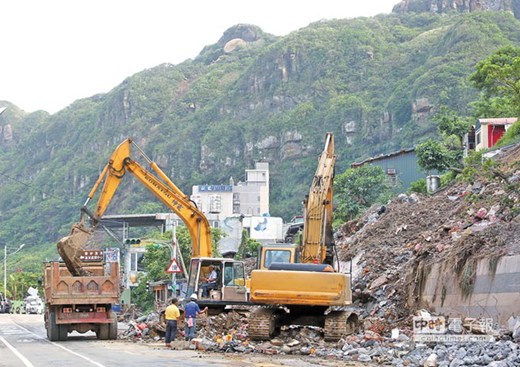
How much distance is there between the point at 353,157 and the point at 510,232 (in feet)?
527

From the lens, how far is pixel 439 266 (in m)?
28.4

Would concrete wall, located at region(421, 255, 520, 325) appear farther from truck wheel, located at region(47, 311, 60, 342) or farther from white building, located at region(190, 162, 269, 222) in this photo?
white building, located at region(190, 162, 269, 222)

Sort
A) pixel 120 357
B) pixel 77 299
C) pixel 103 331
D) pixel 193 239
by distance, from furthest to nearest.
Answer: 1. pixel 193 239
2. pixel 103 331
3. pixel 77 299
4. pixel 120 357

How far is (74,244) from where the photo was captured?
31547 mm

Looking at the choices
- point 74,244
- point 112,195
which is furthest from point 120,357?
point 112,195

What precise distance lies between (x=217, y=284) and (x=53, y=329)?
216 inches

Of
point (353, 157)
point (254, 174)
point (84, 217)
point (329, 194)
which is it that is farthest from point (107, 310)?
point (353, 157)

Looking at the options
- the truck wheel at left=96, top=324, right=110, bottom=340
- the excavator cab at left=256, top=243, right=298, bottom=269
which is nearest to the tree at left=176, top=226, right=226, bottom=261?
the truck wheel at left=96, top=324, right=110, bottom=340

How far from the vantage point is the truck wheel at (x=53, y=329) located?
3161cm

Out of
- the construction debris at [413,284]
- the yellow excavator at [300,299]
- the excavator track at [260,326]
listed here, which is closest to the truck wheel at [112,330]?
the construction debris at [413,284]

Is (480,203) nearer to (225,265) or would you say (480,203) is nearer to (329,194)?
(329,194)

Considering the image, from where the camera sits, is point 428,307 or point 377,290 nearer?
point 428,307

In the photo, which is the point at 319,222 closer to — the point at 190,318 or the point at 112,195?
the point at 190,318

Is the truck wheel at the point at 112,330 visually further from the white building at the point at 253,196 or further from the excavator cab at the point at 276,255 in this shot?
the white building at the point at 253,196
